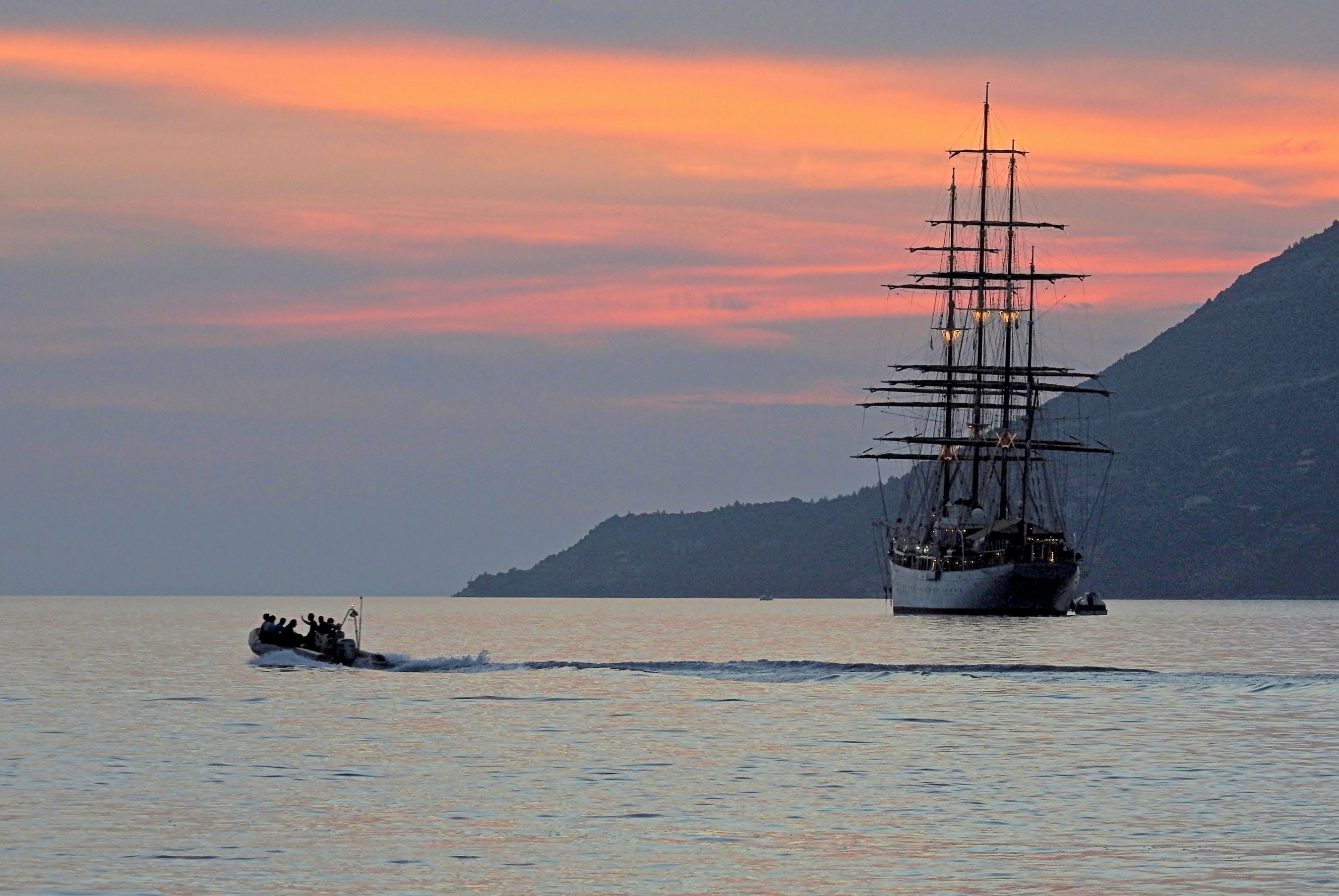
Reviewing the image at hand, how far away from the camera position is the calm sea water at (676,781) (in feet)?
115

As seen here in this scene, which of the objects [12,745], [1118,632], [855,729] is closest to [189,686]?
[12,745]

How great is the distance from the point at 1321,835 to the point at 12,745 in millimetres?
36729

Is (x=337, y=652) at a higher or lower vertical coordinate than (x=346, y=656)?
higher

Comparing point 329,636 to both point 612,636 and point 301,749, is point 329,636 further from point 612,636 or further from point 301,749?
point 612,636

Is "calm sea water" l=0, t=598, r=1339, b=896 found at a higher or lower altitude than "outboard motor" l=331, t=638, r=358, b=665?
lower

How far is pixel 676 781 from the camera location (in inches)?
1922

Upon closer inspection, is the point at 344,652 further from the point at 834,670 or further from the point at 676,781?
the point at 676,781

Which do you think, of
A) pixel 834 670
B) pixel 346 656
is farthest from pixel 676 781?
pixel 346 656

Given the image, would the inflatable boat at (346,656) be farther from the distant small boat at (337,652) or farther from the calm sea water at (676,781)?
the calm sea water at (676,781)

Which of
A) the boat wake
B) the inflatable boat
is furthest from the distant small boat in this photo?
the boat wake

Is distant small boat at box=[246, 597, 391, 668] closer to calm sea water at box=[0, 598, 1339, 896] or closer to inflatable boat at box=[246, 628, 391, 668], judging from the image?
inflatable boat at box=[246, 628, 391, 668]

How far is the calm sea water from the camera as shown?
1379 inches

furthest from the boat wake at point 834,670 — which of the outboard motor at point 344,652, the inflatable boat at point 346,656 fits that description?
the outboard motor at point 344,652

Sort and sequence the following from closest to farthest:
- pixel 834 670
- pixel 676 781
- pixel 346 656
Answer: pixel 676 781, pixel 834 670, pixel 346 656
